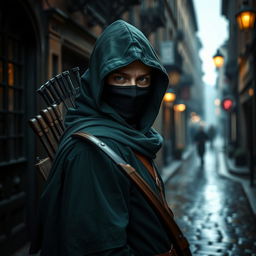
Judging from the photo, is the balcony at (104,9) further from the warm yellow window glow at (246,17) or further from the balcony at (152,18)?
the balcony at (152,18)

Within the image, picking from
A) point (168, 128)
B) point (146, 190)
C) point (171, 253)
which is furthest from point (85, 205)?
point (168, 128)

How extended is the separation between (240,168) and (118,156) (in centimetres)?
1405

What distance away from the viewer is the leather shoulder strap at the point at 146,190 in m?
1.50

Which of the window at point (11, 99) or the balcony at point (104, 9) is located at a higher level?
the balcony at point (104, 9)

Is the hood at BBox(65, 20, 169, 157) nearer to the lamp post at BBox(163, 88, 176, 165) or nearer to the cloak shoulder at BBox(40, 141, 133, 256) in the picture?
the cloak shoulder at BBox(40, 141, 133, 256)

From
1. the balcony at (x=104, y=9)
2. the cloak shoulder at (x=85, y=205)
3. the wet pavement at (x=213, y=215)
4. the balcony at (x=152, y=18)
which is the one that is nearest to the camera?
the cloak shoulder at (x=85, y=205)

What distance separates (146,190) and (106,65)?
0.62 meters

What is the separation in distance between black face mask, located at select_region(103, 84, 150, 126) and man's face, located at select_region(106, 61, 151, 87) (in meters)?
0.02

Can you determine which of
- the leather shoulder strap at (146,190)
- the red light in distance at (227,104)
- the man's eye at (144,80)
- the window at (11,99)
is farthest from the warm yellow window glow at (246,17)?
the red light in distance at (227,104)

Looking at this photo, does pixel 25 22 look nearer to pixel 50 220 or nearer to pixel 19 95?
pixel 19 95

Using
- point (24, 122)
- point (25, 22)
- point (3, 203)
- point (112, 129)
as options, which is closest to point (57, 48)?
point (25, 22)

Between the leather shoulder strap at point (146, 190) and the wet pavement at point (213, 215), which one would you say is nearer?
the leather shoulder strap at point (146, 190)

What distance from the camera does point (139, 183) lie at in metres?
1.53

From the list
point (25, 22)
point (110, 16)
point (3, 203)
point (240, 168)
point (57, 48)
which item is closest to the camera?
point (3, 203)
